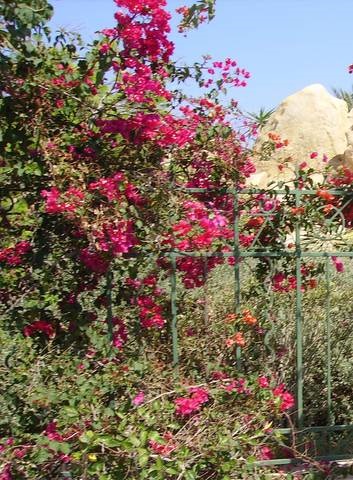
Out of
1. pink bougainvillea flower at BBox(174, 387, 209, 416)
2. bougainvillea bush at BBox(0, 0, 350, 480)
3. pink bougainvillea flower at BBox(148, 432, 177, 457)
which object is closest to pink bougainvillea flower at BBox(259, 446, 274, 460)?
bougainvillea bush at BBox(0, 0, 350, 480)

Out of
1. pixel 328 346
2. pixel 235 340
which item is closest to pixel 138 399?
pixel 235 340

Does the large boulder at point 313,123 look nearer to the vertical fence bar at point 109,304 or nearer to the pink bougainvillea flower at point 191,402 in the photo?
the vertical fence bar at point 109,304

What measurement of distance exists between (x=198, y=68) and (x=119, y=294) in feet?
4.26

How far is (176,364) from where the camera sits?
3.59m

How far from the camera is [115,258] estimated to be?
3.40 meters

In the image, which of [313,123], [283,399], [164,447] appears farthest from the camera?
[313,123]

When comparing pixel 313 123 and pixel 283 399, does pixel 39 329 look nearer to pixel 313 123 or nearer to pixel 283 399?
pixel 283 399

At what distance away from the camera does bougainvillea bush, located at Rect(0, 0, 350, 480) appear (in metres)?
3.18

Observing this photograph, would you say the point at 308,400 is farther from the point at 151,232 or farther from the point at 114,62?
the point at 114,62

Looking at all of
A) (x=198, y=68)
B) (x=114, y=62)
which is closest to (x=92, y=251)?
(x=114, y=62)

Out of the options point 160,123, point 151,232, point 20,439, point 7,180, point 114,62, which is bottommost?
point 20,439

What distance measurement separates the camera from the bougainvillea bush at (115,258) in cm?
318

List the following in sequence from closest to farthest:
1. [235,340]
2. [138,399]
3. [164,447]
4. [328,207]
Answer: [164,447], [138,399], [235,340], [328,207]

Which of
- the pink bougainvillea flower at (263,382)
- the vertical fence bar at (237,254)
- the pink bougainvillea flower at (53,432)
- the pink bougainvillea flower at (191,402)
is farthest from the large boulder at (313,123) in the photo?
the pink bougainvillea flower at (53,432)
